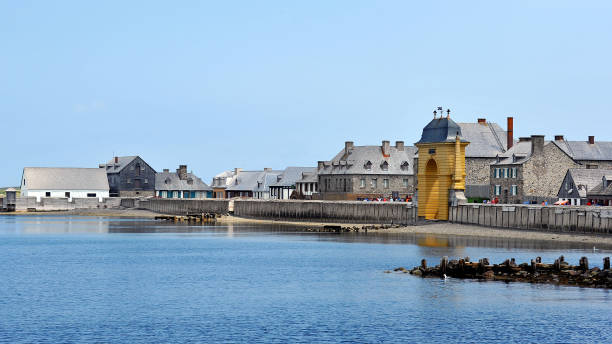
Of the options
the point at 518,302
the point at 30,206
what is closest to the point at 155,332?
the point at 518,302

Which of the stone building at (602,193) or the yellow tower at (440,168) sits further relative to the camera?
the stone building at (602,193)

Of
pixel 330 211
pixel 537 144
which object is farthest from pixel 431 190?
pixel 537 144

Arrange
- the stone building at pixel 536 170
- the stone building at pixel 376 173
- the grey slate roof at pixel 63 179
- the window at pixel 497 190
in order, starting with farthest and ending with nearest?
the grey slate roof at pixel 63 179
the stone building at pixel 376 173
the window at pixel 497 190
the stone building at pixel 536 170

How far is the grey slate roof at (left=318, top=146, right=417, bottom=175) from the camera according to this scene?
136m

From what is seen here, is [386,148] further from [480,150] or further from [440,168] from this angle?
[440,168]

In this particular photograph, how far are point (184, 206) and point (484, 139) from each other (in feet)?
177

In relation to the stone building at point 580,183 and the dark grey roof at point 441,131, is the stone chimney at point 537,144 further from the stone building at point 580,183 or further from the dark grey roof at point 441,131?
the dark grey roof at point 441,131

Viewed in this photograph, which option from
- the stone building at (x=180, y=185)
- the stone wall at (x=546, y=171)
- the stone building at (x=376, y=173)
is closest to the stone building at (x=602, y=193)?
the stone wall at (x=546, y=171)

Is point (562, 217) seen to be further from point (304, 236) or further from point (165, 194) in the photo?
point (165, 194)

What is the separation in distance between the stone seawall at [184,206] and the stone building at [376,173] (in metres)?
17.4

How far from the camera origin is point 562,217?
75.9 m

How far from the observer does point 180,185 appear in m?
180

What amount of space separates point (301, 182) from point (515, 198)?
5079 centimetres

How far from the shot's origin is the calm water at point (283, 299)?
36.6 meters
